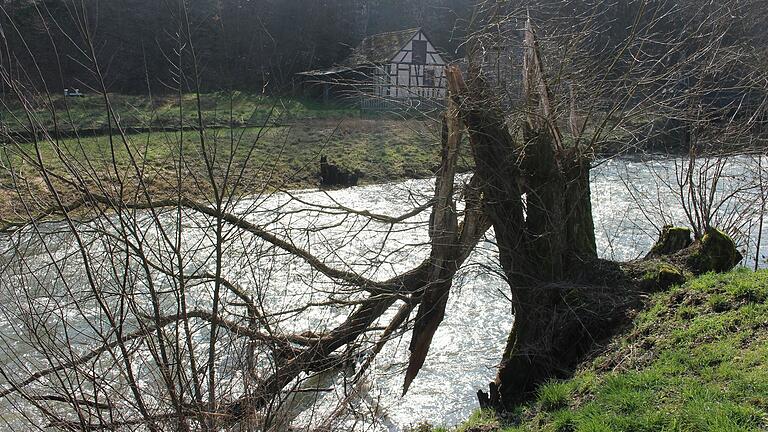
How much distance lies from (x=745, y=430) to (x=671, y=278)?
3287 millimetres

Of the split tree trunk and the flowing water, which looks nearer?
the flowing water

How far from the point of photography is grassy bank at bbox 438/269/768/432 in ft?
15.4

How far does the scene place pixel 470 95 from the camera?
7254 mm

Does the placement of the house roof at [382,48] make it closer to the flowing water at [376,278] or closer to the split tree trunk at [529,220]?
the flowing water at [376,278]

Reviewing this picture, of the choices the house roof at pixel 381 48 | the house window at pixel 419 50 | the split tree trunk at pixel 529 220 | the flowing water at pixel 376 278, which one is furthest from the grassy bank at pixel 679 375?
the house window at pixel 419 50

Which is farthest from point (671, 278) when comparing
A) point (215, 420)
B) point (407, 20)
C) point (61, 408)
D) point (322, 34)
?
point (407, 20)

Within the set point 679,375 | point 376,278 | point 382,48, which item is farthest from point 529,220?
point 382,48

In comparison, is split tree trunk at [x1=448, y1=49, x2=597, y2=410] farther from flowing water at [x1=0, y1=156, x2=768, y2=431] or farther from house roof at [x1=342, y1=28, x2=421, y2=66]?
house roof at [x1=342, y1=28, x2=421, y2=66]

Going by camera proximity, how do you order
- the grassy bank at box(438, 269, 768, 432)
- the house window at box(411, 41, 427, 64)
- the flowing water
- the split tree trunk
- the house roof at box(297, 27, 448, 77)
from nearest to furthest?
the grassy bank at box(438, 269, 768, 432), the flowing water, the split tree trunk, the house roof at box(297, 27, 448, 77), the house window at box(411, 41, 427, 64)

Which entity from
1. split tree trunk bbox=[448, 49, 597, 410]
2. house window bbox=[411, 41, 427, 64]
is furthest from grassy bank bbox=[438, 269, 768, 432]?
house window bbox=[411, 41, 427, 64]

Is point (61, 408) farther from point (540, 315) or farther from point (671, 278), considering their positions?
point (671, 278)

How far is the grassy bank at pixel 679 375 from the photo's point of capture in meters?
4.68

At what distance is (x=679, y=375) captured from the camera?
5332mm

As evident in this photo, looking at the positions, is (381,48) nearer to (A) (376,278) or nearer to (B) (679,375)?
(A) (376,278)
